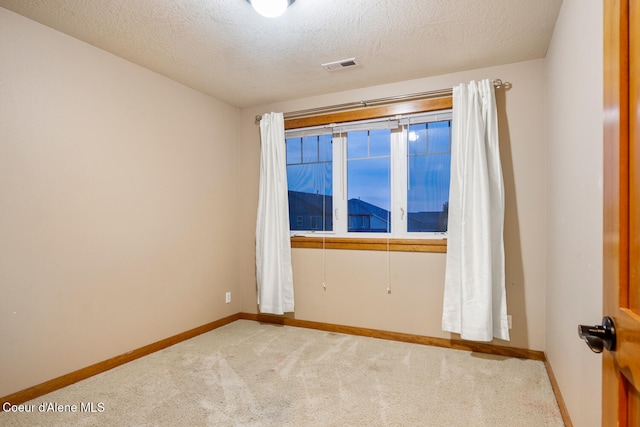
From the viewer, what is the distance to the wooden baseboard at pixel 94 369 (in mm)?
2135

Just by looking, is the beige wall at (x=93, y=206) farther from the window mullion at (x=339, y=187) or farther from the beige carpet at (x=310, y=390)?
the window mullion at (x=339, y=187)

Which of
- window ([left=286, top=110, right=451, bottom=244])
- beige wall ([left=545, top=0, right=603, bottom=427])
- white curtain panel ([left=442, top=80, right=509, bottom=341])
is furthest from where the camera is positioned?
window ([left=286, top=110, right=451, bottom=244])

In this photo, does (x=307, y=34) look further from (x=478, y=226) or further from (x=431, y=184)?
(x=478, y=226)

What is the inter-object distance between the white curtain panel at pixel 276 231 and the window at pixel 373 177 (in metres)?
0.23

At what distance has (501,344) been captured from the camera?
2.87m

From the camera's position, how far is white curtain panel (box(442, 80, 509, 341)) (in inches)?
108

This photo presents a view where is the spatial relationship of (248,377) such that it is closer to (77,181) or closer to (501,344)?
(77,181)

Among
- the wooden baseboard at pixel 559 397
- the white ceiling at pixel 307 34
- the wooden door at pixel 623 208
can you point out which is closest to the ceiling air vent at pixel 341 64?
the white ceiling at pixel 307 34

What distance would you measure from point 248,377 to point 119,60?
268cm

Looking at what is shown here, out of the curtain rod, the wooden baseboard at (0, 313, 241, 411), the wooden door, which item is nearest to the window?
the curtain rod

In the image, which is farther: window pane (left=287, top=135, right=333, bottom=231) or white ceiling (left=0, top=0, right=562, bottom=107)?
window pane (left=287, top=135, right=333, bottom=231)

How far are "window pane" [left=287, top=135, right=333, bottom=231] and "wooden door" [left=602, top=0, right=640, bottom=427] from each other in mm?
2909

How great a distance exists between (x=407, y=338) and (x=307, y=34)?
107 inches

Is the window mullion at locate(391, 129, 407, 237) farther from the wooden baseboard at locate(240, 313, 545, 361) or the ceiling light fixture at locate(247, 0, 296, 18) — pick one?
the ceiling light fixture at locate(247, 0, 296, 18)
